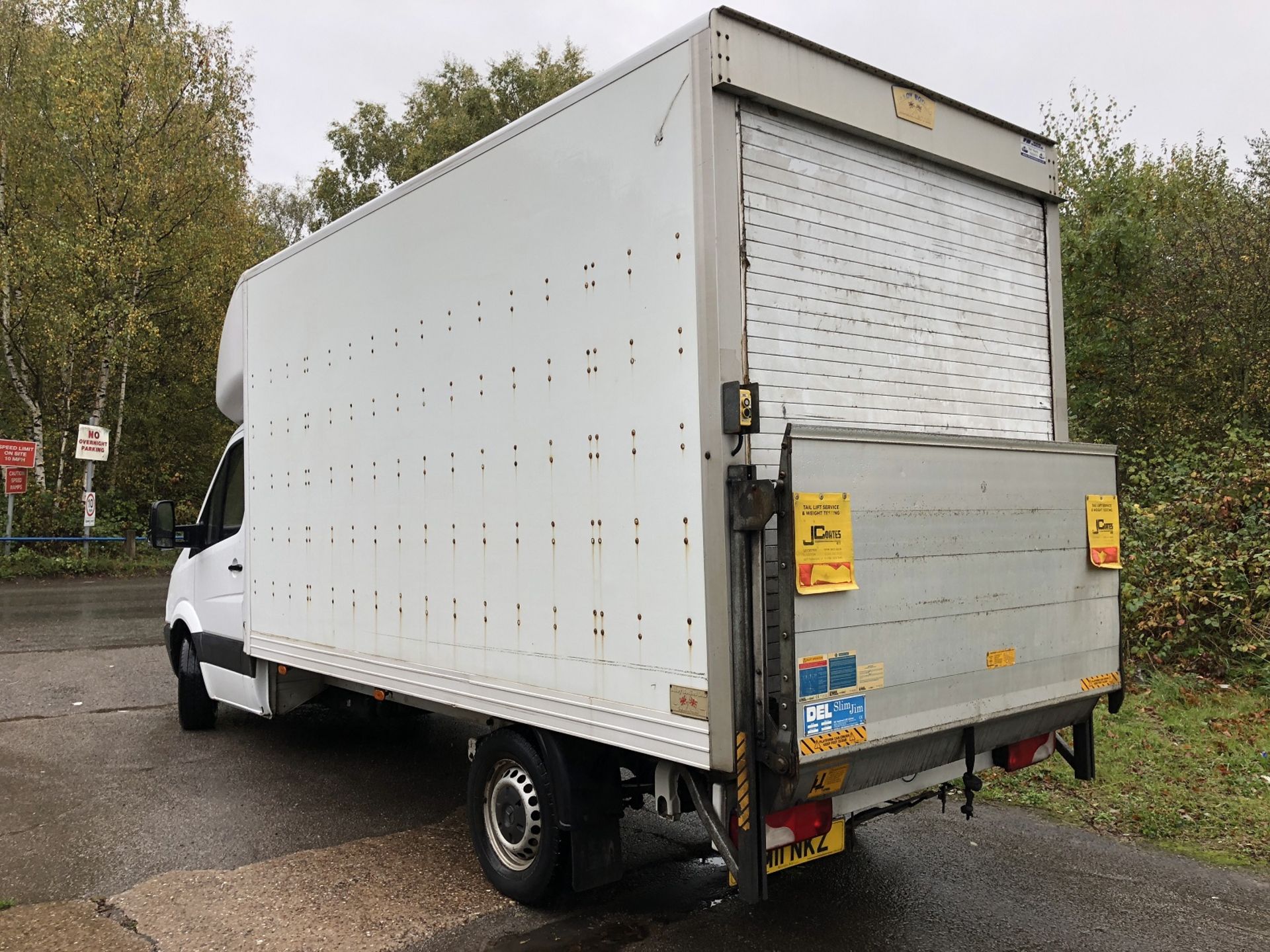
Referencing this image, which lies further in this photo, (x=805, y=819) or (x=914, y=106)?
(x=914, y=106)

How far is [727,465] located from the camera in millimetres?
3131

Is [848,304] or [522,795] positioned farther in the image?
[522,795]

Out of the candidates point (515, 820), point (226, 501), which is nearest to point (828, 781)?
point (515, 820)

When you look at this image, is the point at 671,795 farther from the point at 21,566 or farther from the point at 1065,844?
the point at 21,566

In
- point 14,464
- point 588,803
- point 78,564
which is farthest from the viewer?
point 78,564

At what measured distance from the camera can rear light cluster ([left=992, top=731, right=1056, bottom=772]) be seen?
12.9 feet

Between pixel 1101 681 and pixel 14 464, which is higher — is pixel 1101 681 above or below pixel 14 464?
below

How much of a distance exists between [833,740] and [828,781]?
0.19 m

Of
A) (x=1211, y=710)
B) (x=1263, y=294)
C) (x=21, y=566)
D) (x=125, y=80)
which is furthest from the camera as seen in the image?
(x=125, y=80)

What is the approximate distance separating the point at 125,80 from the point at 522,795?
2160 centimetres

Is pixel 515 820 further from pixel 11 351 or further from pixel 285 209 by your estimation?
pixel 285 209

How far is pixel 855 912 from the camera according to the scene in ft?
13.2

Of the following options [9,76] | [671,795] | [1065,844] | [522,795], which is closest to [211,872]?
[522,795]

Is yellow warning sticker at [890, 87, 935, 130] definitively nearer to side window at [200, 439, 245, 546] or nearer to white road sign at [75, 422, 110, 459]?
side window at [200, 439, 245, 546]
